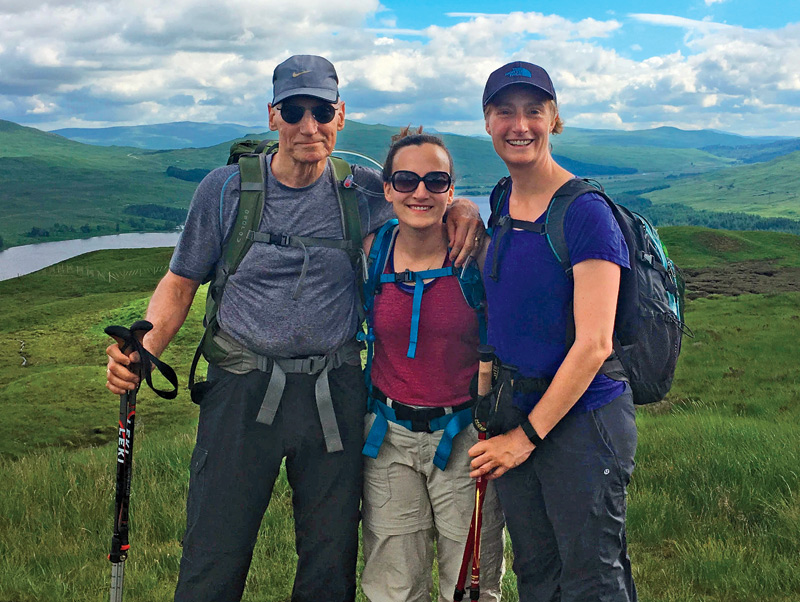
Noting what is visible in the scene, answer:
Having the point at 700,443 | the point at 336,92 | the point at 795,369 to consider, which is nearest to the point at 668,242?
the point at 795,369

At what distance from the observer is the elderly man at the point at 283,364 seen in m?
5.03

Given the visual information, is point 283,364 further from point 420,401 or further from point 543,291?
point 543,291

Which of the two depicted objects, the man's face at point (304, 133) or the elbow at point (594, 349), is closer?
the elbow at point (594, 349)

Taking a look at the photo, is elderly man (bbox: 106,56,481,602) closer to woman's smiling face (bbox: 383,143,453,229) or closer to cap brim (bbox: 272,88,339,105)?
cap brim (bbox: 272,88,339,105)

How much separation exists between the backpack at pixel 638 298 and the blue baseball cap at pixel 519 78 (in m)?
0.68

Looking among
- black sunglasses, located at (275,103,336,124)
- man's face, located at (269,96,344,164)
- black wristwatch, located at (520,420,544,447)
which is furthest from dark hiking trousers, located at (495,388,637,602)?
black sunglasses, located at (275,103,336,124)

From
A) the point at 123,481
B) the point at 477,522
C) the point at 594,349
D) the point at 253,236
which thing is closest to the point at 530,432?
the point at 594,349

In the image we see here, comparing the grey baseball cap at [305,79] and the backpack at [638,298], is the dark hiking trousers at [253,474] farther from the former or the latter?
the grey baseball cap at [305,79]

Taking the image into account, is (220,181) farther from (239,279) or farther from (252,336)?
(252,336)

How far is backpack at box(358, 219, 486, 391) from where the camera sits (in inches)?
192

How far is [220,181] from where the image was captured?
203 inches

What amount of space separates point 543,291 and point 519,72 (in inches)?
54.1

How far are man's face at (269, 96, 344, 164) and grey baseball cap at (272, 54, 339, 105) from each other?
0.21 ft

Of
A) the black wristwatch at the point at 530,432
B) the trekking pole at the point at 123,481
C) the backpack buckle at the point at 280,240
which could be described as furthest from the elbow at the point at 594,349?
the trekking pole at the point at 123,481
